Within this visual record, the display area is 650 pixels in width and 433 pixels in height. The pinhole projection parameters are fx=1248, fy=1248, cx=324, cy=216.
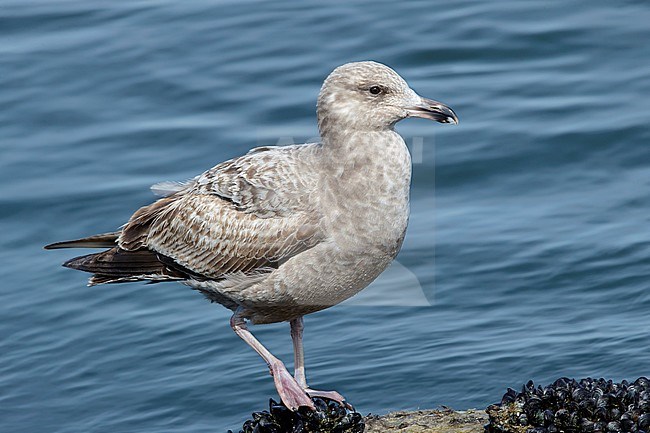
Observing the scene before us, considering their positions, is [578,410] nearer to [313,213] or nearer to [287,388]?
[287,388]

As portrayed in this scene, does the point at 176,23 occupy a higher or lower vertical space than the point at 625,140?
higher

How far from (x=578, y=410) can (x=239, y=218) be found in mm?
2290

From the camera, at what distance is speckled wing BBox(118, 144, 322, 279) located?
23.5 ft

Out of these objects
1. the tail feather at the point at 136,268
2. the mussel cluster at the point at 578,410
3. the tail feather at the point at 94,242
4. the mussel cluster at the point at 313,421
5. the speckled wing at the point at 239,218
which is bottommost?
the mussel cluster at the point at 313,421

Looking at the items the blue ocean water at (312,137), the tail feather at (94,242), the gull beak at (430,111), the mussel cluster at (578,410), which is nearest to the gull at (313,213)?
the gull beak at (430,111)

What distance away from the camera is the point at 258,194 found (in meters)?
7.32

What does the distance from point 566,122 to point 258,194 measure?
20.7 ft

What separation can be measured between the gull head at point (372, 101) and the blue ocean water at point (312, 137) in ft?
8.67

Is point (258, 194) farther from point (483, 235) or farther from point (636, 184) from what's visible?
point (636, 184)

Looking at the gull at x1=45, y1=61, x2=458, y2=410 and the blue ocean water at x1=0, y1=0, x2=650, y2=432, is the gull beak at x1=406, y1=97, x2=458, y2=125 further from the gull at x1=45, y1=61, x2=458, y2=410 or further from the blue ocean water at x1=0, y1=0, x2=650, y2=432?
the blue ocean water at x1=0, y1=0, x2=650, y2=432

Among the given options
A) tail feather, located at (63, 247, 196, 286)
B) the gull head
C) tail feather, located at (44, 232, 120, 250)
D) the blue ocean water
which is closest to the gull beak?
the gull head

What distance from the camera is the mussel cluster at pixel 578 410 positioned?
259 inches

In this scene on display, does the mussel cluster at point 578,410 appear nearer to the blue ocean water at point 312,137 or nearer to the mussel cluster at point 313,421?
the mussel cluster at point 313,421

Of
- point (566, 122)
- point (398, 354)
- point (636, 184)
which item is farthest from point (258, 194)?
point (566, 122)
